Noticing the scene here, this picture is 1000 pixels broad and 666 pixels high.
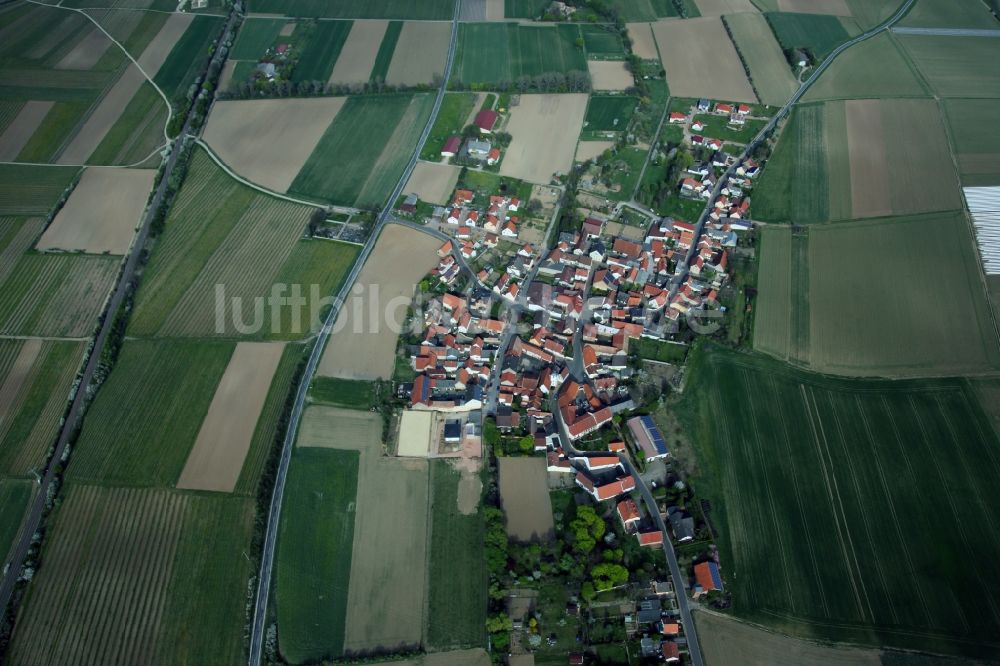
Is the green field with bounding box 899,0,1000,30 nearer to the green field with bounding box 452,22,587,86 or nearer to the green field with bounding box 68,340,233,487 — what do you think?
the green field with bounding box 452,22,587,86

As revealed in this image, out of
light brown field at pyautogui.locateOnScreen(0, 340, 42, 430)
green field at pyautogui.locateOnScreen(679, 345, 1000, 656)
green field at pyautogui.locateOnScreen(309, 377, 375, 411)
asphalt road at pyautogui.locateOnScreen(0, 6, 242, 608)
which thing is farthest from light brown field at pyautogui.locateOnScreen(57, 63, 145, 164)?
green field at pyautogui.locateOnScreen(679, 345, 1000, 656)

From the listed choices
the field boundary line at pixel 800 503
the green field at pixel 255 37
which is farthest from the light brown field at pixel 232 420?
the green field at pixel 255 37

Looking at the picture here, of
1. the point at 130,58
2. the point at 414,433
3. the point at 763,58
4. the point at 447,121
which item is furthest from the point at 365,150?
the point at 763,58

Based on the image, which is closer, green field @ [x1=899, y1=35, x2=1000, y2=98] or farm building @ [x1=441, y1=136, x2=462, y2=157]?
farm building @ [x1=441, y1=136, x2=462, y2=157]

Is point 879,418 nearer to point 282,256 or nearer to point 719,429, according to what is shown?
point 719,429

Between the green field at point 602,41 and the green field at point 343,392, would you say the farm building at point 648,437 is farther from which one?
the green field at point 602,41

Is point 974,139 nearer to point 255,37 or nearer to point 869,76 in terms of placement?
point 869,76
